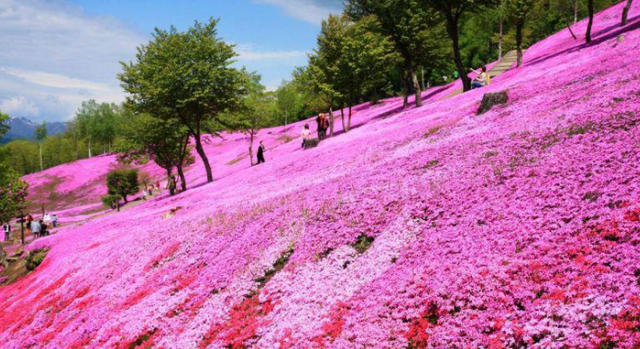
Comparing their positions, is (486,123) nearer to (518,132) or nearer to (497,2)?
(518,132)

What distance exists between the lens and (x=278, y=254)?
41.2 ft

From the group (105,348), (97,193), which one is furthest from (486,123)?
(97,193)

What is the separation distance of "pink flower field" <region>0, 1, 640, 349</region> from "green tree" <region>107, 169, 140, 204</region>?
50.1m

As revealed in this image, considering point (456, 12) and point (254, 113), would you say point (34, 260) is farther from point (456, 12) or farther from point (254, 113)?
point (456, 12)

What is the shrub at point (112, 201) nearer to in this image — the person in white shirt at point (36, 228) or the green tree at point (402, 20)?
the person in white shirt at point (36, 228)

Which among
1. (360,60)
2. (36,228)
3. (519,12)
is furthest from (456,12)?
(36,228)

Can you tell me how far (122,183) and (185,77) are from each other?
3845cm

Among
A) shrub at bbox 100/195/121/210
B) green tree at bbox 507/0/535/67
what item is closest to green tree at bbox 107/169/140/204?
shrub at bbox 100/195/121/210

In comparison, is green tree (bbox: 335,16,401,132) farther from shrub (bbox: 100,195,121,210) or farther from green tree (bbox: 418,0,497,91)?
shrub (bbox: 100,195,121,210)

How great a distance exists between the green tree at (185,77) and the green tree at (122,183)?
31.4 m

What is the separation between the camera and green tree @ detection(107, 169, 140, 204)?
6744 centimetres

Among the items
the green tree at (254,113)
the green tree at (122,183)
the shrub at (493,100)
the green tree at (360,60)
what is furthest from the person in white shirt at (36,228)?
the shrub at (493,100)

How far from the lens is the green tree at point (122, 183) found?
67.4 m

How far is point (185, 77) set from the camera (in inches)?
1516
